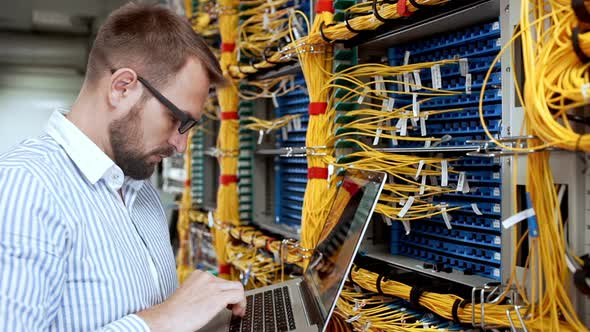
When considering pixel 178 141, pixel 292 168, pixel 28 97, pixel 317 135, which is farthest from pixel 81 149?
pixel 28 97

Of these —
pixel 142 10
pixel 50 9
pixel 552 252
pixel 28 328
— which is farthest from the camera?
pixel 50 9

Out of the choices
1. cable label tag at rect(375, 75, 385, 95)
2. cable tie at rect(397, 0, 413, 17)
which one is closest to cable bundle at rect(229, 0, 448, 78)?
cable tie at rect(397, 0, 413, 17)

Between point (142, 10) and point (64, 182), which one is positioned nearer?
point (64, 182)

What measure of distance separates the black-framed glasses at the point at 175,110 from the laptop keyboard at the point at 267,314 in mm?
506

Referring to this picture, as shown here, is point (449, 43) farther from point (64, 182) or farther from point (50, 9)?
point (50, 9)

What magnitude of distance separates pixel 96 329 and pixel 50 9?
3.52 metres

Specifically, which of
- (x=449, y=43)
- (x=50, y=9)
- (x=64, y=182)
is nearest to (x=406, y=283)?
(x=449, y=43)

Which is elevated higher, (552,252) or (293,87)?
(293,87)

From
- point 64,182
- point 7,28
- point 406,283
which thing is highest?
point 7,28

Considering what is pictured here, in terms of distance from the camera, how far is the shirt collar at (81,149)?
985mm

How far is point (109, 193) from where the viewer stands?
106 cm

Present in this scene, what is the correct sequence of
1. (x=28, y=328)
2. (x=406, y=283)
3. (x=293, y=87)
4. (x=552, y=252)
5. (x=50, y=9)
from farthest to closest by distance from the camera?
(x=50, y=9), (x=293, y=87), (x=406, y=283), (x=552, y=252), (x=28, y=328)

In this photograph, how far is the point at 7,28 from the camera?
3648mm

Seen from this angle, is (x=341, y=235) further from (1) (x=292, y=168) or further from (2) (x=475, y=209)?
(1) (x=292, y=168)
